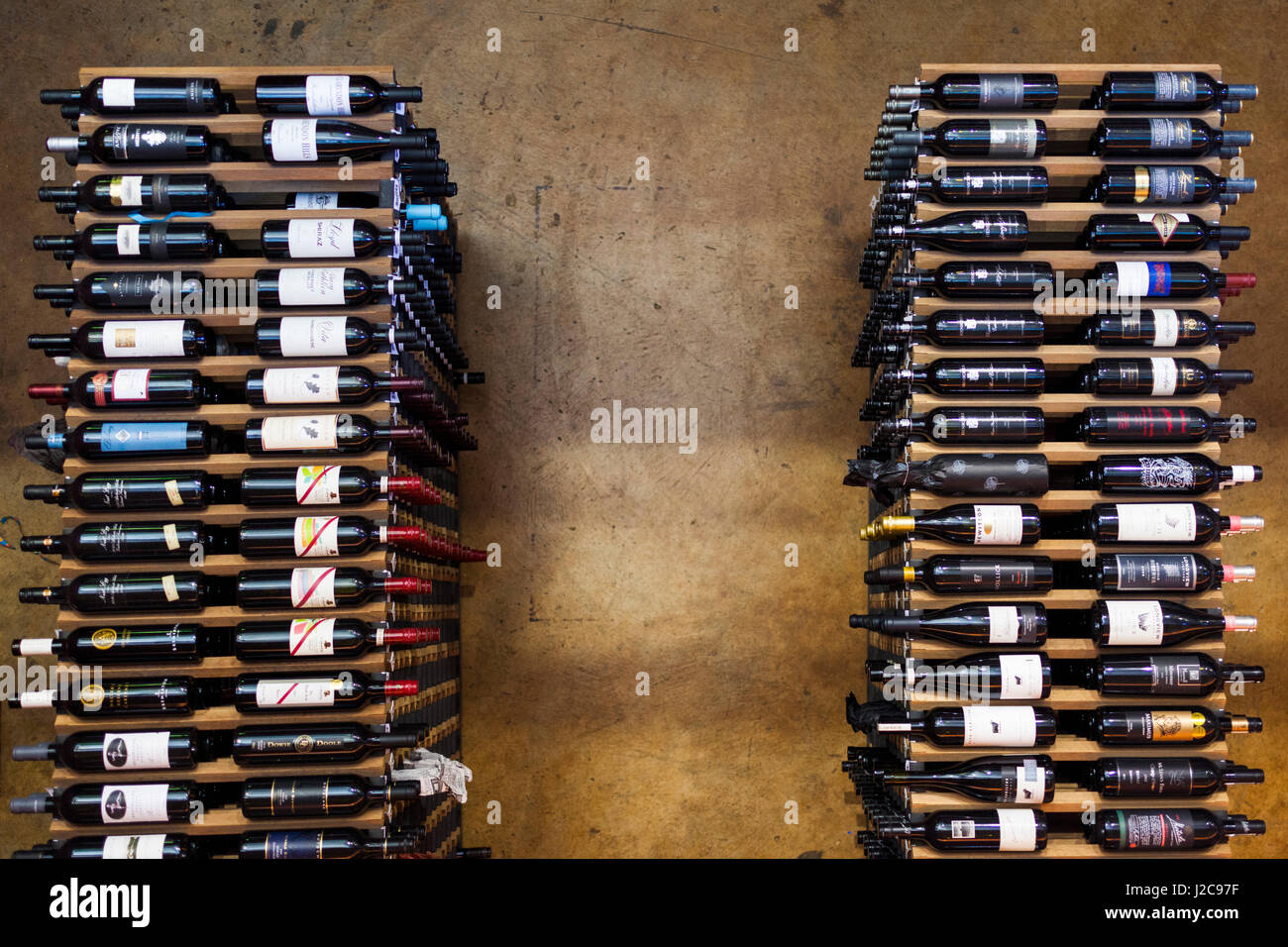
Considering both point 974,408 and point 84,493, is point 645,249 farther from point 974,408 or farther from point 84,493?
point 84,493

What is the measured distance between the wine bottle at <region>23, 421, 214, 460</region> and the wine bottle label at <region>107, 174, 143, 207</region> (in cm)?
73

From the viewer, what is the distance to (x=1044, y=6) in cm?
430

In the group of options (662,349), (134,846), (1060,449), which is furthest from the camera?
(662,349)

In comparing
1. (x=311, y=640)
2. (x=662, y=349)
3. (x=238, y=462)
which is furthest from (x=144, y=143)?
(x=662, y=349)

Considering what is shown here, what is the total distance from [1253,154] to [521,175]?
339 cm

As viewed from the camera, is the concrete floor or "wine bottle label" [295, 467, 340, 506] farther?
the concrete floor

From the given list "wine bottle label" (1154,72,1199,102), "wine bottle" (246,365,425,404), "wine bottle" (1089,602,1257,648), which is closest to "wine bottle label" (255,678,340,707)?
"wine bottle" (246,365,425,404)

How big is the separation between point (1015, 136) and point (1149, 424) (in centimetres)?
105

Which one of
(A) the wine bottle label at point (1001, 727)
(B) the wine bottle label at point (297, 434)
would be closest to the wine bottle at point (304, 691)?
(B) the wine bottle label at point (297, 434)

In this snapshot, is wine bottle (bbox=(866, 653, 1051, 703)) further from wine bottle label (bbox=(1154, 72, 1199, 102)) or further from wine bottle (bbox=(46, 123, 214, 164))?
wine bottle (bbox=(46, 123, 214, 164))

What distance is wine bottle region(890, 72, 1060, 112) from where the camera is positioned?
9.95ft

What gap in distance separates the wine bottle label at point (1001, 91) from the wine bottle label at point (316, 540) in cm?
259

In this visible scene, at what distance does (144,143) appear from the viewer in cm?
303

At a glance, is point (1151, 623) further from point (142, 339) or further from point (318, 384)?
point (142, 339)
